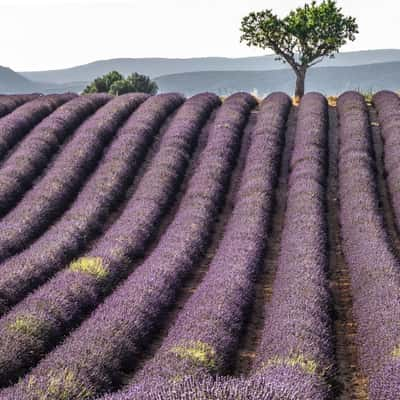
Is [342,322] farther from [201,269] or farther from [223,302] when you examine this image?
[201,269]

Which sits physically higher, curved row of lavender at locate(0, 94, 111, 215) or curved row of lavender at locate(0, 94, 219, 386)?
curved row of lavender at locate(0, 94, 111, 215)

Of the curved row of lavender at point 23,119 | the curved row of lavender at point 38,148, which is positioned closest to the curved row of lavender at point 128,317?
the curved row of lavender at point 38,148

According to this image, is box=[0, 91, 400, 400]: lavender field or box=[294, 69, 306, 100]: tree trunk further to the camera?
box=[294, 69, 306, 100]: tree trunk

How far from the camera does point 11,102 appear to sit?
84.3ft

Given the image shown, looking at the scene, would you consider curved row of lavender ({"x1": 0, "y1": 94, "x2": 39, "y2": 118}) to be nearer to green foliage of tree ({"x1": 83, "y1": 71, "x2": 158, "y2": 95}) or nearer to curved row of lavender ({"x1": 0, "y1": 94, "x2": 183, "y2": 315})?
curved row of lavender ({"x1": 0, "y1": 94, "x2": 183, "y2": 315})

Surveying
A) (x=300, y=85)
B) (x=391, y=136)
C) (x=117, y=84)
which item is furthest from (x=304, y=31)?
(x=117, y=84)

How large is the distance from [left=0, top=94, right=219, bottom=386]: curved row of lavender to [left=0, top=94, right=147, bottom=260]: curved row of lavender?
845 mm

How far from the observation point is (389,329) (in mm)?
7945

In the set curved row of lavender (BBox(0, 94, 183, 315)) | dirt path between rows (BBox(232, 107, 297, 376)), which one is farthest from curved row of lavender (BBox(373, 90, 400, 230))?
curved row of lavender (BBox(0, 94, 183, 315))

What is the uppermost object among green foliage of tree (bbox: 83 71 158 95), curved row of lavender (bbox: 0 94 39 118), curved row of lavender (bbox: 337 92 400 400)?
curved row of lavender (bbox: 0 94 39 118)

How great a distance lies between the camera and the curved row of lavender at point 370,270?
283 inches

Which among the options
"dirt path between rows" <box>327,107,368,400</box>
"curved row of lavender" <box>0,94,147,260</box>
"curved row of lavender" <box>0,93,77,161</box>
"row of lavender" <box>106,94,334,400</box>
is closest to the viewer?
"row of lavender" <box>106,94,334,400</box>

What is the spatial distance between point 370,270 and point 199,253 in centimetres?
366

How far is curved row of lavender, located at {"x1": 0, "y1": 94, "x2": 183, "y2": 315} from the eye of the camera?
10263 mm
